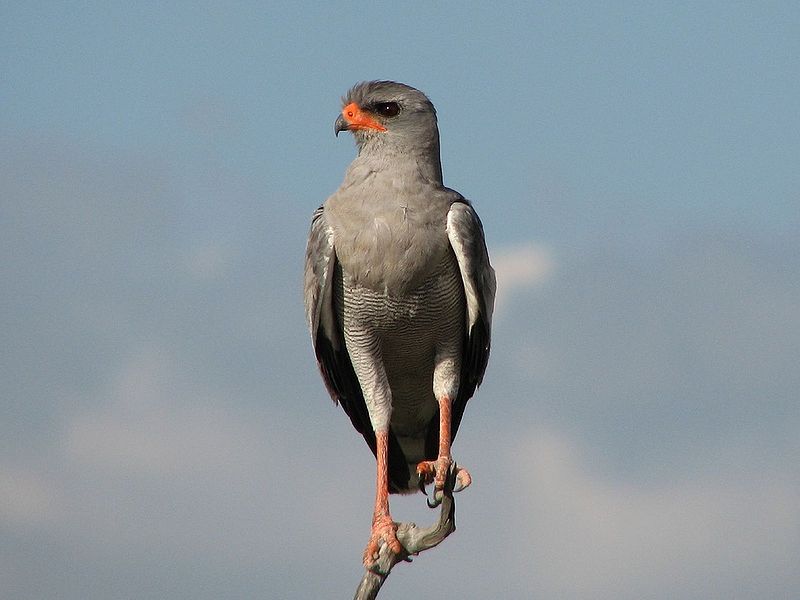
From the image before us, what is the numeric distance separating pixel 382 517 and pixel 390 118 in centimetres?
284

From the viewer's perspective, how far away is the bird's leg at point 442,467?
1009cm

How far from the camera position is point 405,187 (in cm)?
1012

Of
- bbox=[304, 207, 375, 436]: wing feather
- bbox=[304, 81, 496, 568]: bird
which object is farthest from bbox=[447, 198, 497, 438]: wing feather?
bbox=[304, 207, 375, 436]: wing feather

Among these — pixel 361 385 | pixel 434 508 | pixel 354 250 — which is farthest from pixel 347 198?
pixel 434 508

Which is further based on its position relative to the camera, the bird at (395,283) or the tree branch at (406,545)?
the bird at (395,283)

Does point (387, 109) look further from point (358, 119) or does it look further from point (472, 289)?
point (472, 289)

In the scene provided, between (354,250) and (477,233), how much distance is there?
90 centimetres

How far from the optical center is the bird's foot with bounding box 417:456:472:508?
10062 millimetres

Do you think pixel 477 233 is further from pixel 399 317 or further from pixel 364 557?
pixel 364 557

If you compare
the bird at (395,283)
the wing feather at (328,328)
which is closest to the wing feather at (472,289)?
the bird at (395,283)

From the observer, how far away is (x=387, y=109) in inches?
409

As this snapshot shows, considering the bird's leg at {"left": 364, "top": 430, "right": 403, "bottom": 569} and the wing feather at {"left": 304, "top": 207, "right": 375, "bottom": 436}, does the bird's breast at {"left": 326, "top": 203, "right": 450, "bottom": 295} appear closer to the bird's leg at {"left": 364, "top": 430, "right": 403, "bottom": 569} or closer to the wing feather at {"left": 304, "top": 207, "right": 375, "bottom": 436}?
the wing feather at {"left": 304, "top": 207, "right": 375, "bottom": 436}

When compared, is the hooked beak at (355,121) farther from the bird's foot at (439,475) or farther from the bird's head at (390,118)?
the bird's foot at (439,475)

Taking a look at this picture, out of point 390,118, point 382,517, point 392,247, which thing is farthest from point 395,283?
point 382,517
